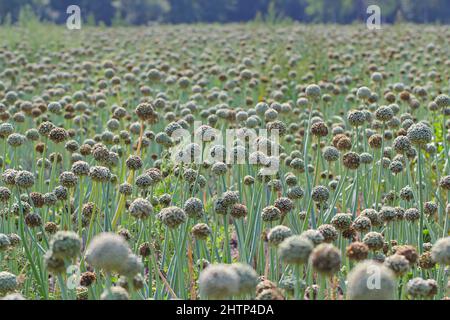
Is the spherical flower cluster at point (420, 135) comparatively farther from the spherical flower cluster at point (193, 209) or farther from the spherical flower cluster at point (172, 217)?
the spherical flower cluster at point (172, 217)

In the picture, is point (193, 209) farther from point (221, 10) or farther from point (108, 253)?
point (221, 10)

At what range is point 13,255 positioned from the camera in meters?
2.96

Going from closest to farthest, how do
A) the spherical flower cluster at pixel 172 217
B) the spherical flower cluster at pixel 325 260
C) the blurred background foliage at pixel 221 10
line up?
the spherical flower cluster at pixel 325 260, the spherical flower cluster at pixel 172 217, the blurred background foliage at pixel 221 10

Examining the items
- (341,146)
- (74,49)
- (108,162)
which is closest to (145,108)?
(108,162)

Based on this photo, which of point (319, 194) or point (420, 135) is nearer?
point (420, 135)

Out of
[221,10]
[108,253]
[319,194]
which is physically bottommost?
[319,194]

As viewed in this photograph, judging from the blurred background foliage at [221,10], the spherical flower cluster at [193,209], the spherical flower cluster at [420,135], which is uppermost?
the blurred background foliage at [221,10]

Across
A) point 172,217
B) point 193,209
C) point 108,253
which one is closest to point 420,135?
point 193,209

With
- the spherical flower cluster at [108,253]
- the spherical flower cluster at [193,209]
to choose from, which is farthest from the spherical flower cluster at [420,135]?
the spherical flower cluster at [108,253]

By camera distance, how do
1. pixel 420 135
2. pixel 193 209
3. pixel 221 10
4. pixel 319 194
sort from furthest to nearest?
1. pixel 221 10
2. pixel 319 194
3. pixel 420 135
4. pixel 193 209

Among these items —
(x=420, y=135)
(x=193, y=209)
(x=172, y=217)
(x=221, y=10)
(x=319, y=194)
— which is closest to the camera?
(x=172, y=217)

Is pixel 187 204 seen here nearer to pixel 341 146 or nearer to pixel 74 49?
pixel 341 146

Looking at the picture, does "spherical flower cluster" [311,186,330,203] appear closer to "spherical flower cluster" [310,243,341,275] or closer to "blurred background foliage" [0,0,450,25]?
"spherical flower cluster" [310,243,341,275]
